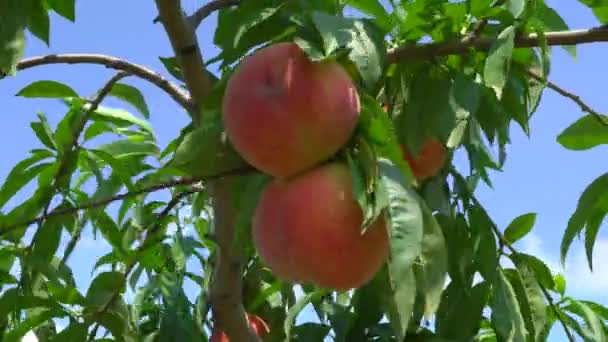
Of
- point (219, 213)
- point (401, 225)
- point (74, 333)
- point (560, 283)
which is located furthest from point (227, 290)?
point (560, 283)

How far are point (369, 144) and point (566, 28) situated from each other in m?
0.43

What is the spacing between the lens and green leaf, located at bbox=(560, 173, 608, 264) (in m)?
1.32

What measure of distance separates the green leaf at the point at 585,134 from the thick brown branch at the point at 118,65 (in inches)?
21.0

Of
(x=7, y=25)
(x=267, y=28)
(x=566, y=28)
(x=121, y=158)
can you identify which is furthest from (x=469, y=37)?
(x=121, y=158)

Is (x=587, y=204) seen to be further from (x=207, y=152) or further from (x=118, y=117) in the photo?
(x=118, y=117)

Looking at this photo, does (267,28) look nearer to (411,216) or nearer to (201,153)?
(201,153)

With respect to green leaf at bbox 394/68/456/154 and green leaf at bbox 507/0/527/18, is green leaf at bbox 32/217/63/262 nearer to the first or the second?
green leaf at bbox 394/68/456/154

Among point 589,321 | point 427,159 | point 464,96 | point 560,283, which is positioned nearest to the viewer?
point 464,96

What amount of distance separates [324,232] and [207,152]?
19 cm

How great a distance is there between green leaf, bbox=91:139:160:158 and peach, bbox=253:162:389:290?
2.36 ft

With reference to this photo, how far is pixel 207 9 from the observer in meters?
1.38

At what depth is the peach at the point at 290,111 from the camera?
0.91m

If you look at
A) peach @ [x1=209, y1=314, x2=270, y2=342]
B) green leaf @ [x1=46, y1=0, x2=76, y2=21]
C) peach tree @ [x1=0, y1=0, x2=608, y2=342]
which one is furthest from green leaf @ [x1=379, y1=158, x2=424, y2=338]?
peach @ [x1=209, y1=314, x2=270, y2=342]

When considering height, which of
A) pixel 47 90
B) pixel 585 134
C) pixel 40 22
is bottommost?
pixel 585 134
